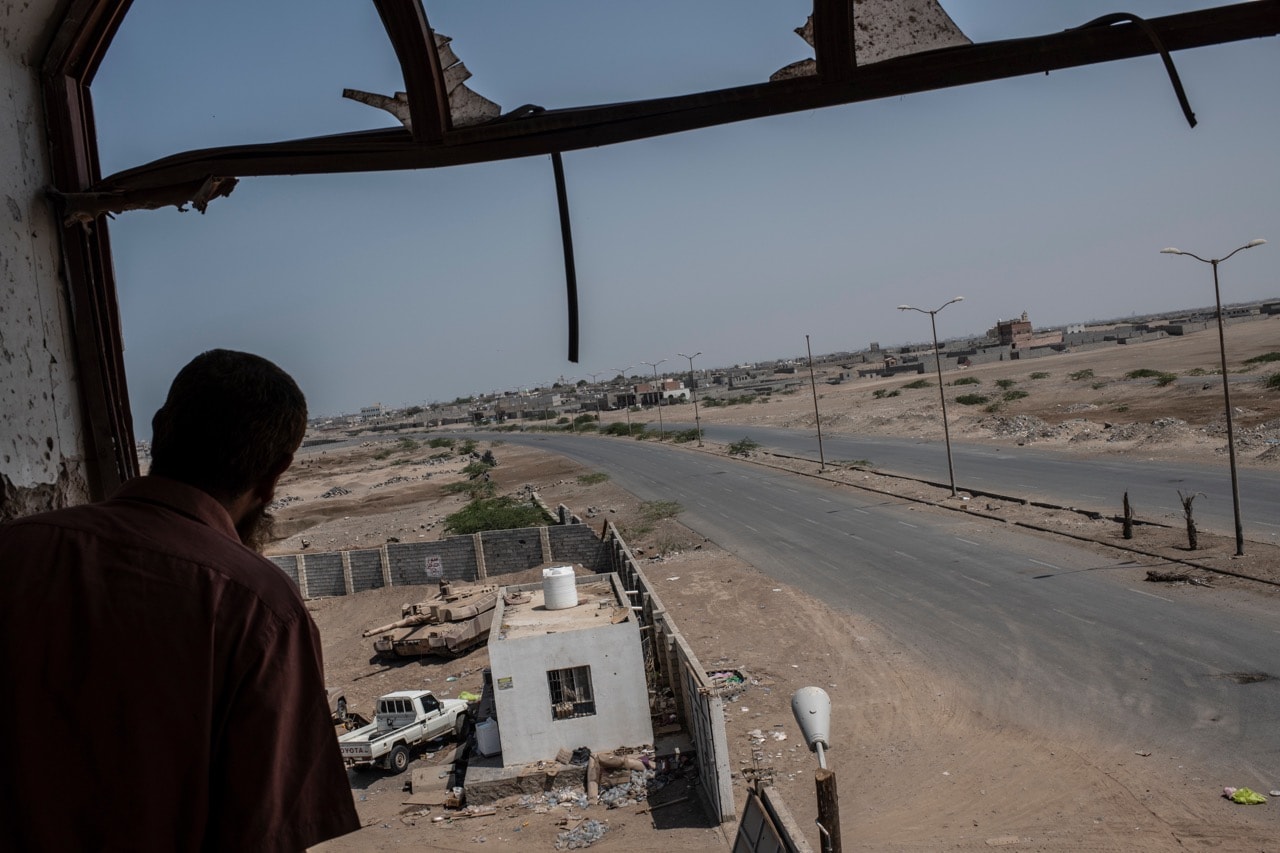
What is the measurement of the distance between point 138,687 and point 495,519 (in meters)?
39.7

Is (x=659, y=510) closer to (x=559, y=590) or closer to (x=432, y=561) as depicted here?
(x=432, y=561)

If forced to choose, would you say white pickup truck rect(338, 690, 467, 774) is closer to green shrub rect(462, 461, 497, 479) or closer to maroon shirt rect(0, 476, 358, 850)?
maroon shirt rect(0, 476, 358, 850)

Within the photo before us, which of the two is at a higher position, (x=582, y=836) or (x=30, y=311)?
(x=30, y=311)

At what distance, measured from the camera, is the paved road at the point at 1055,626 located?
47.9 ft

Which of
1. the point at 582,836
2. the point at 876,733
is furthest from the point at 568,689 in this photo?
the point at 876,733

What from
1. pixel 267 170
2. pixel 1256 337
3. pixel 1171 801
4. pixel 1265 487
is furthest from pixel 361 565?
pixel 1256 337

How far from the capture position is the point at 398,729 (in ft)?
58.6

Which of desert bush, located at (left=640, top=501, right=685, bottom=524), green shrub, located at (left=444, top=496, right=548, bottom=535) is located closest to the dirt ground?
desert bush, located at (left=640, top=501, right=685, bottom=524)

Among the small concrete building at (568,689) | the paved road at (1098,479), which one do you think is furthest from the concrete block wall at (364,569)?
the paved road at (1098,479)

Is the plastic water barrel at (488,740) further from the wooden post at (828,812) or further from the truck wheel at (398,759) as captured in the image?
the wooden post at (828,812)

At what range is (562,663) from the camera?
1586 cm

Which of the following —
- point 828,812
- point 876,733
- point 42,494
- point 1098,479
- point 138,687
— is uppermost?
point 42,494

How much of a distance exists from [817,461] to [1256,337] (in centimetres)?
6932

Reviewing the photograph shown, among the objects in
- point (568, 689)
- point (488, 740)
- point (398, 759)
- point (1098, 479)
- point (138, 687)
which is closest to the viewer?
point (138, 687)
